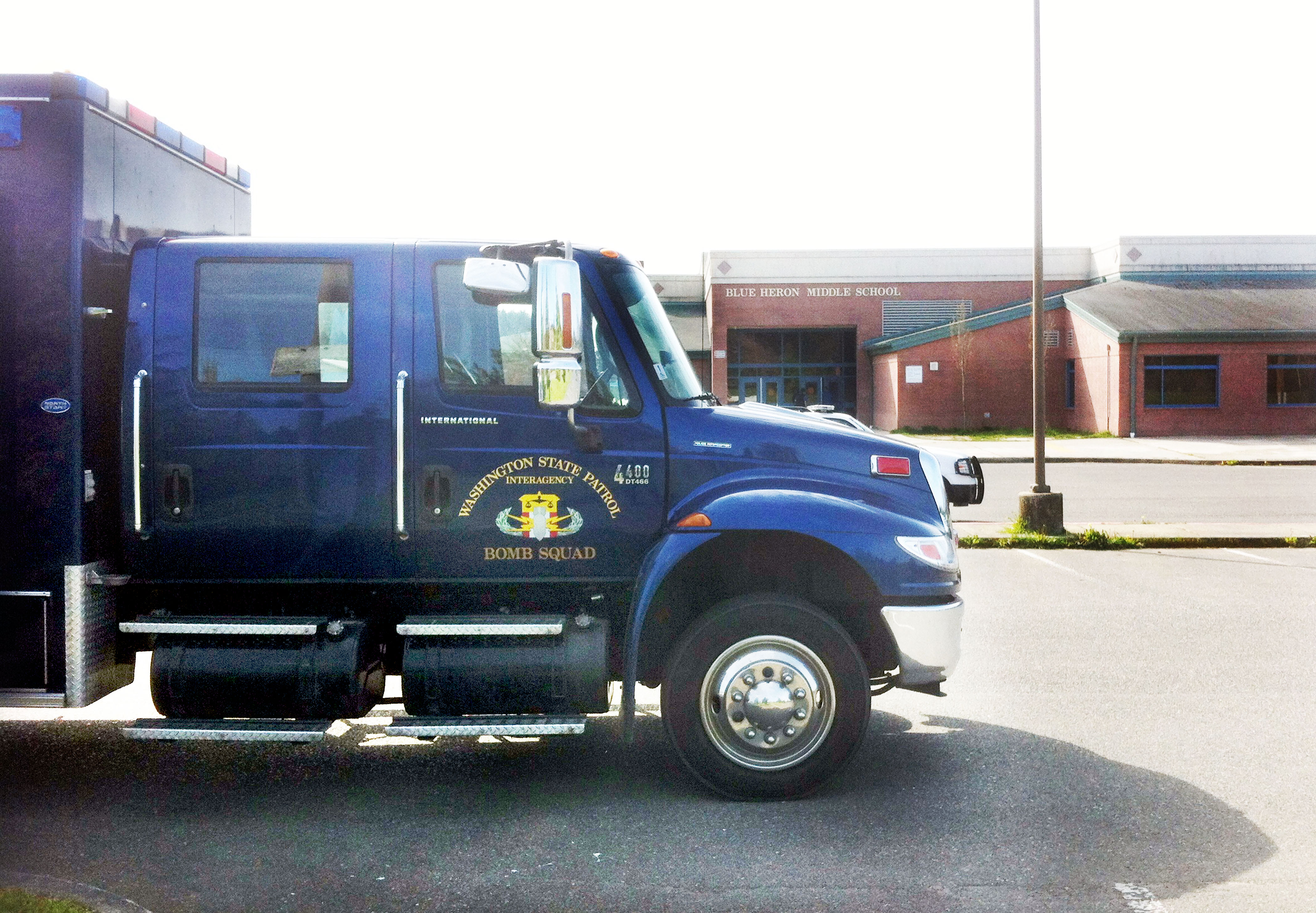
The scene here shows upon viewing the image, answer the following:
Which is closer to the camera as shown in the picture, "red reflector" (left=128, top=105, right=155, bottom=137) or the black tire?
the black tire

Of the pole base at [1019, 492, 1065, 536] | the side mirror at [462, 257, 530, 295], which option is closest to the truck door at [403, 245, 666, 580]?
the side mirror at [462, 257, 530, 295]

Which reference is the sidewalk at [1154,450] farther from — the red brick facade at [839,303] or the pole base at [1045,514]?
the pole base at [1045,514]

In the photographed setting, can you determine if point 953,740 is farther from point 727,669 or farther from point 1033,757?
point 727,669

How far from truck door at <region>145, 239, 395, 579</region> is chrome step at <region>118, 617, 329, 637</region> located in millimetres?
222

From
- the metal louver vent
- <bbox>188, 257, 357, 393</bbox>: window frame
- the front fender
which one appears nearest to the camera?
the front fender

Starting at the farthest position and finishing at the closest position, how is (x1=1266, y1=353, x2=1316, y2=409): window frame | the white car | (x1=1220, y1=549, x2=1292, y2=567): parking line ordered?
(x1=1266, y1=353, x2=1316, y2=409): window frame → (x1=1220, y1=549, x2=1292, y2=567): parking line → the white car

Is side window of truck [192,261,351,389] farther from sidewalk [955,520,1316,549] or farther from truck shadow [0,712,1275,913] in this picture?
sidewalk [955,520,1316,549]

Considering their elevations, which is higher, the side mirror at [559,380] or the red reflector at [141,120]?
the red reflector at [141,120]

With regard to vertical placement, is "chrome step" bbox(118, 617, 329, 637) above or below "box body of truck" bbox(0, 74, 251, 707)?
below

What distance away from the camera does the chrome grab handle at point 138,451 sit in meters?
5.12

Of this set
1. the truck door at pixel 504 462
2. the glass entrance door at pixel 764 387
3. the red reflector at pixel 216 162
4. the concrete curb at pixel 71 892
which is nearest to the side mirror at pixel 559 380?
the truck door at pixel 504 462

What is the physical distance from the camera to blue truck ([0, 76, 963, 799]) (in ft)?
16.5

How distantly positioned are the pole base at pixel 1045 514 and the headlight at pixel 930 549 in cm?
1020

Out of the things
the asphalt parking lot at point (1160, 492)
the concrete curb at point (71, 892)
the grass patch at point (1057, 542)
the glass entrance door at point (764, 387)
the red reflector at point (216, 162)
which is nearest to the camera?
the concrete curb at point (71, 892)
